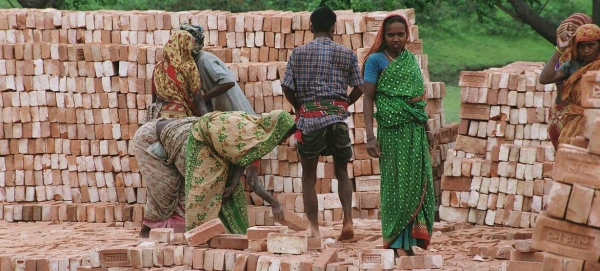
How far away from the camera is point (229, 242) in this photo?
29.9ft

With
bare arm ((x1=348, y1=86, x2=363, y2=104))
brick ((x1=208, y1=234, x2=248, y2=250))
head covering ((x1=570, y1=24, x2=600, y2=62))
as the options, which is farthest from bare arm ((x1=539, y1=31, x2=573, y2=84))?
brick ((x1=208, y1=234, x2=248, y2=250))

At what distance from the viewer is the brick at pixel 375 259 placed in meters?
8.25

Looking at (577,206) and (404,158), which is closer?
(577,206)

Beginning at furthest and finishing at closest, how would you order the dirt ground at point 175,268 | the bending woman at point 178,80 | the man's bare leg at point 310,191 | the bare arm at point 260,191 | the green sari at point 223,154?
the bending woman at point 178,80 → the bare arm at point 260,191 → the green sari at point 223,154 → the man's bare leg at point 310,191 → the dirt ground at point 175,268

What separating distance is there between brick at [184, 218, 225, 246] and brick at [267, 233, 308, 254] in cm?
51

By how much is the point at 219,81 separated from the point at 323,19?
1732 millimetres

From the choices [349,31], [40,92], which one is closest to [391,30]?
[349,31]

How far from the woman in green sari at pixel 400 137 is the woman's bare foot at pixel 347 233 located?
932mm

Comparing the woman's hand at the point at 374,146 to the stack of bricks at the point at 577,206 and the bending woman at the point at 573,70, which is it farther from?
the stack of bricks at the point at 577,206

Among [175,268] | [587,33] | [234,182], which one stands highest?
[587,33]

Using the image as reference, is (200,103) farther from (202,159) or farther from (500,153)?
(500,153)

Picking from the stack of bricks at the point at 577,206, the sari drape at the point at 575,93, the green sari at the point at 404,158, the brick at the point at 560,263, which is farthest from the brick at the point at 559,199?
the sari drape at the point at 575,93

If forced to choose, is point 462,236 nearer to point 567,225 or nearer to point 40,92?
point 567,225

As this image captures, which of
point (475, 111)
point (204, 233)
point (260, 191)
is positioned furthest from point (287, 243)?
point (475, 111)
